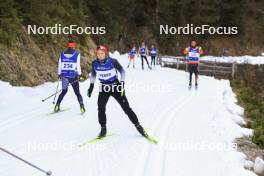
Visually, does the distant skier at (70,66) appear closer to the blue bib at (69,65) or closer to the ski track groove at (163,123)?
the blue bib at (69,65)

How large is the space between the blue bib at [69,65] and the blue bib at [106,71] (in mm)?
2660

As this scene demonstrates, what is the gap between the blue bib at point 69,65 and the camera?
10.2 m

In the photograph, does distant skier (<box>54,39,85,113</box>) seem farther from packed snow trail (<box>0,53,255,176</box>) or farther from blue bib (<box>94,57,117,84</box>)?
blue bib (<box>94,57,117,84</box>)

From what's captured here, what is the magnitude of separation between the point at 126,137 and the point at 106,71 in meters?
1.64

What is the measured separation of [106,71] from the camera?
7.64m

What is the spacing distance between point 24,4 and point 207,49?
114 ft

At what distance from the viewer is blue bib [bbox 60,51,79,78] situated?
1024 cm

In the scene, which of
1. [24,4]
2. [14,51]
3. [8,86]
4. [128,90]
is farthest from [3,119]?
[24,4]

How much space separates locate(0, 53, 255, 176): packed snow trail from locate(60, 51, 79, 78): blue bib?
47.5 inches
